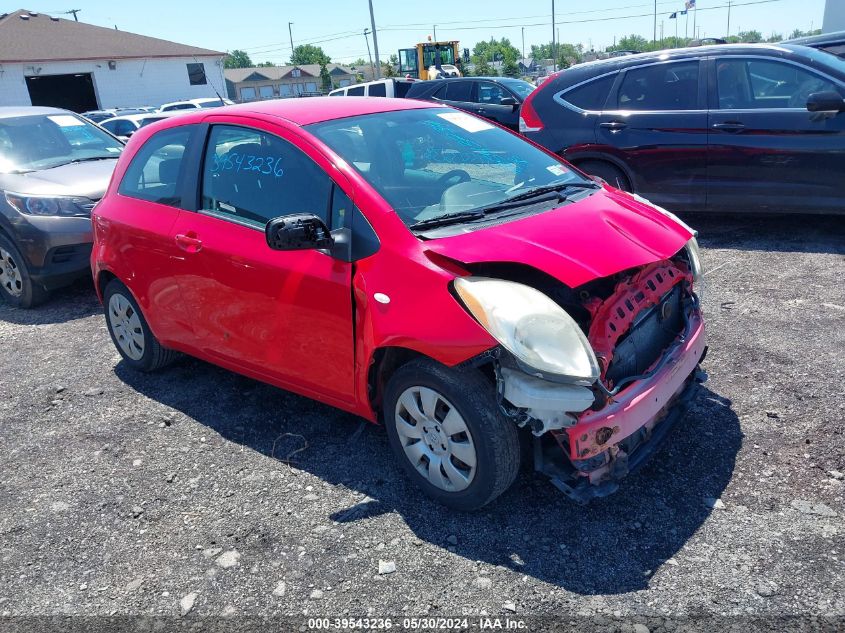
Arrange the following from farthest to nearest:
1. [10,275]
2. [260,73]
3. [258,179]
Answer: [260,73] < [10,275] < [258,179]

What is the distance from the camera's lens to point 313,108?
Result: 3.98 m

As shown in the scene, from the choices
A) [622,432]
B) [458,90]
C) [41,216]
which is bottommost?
[622,432]

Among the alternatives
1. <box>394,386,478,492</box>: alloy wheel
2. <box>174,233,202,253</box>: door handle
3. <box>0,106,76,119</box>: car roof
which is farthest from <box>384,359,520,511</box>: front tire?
<box>0,106,76,119</box>: car roof

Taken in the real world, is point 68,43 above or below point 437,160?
above

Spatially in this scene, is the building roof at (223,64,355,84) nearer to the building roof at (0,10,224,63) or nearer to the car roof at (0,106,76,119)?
the building roof at (0,10,224,63)

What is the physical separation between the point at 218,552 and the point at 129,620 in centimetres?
45

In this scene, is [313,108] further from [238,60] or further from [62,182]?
[238,60]

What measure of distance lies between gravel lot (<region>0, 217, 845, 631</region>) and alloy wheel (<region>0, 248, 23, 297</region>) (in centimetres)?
246

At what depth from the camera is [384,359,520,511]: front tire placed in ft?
9.63

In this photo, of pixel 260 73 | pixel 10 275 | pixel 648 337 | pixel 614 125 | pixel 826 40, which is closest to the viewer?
pixel 648 337

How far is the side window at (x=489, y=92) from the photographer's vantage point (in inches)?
594

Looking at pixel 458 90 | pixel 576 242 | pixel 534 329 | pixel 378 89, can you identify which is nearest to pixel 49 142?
pixel 576 242

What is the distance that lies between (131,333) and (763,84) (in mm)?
6070

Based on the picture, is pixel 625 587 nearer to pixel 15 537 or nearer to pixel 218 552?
pixel 218 552
